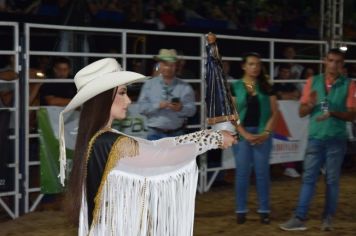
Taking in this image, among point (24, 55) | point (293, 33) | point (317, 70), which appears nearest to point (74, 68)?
point (24, 55)

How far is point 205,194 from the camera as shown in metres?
9.17

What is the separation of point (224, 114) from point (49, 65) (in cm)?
568

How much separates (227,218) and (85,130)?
4.79 m

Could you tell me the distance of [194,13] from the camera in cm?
1454

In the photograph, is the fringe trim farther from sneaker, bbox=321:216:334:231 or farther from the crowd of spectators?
the crowd of spectators

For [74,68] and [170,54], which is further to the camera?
[74,68]

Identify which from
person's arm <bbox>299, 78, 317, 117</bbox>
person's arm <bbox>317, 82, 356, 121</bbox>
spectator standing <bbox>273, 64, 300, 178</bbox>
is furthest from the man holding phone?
spectator standing <bbox>273, 64, 300, 178</bbox>

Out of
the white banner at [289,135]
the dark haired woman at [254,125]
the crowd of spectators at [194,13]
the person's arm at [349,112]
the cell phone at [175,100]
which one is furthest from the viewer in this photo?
the crowd of spectators at [194,13]

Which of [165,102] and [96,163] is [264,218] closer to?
[165,102]

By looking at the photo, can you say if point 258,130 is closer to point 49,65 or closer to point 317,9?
point 49,65

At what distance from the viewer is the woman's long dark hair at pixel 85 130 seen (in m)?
3.18

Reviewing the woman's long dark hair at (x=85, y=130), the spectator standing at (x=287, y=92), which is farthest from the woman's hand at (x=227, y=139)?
the spectator standing at (x=287, y=92)

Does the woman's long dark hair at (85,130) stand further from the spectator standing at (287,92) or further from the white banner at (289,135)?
the spectator standing at (287,92)

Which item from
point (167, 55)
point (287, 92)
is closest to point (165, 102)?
point (167, 55)
